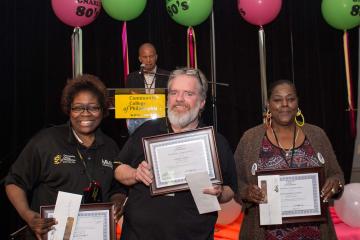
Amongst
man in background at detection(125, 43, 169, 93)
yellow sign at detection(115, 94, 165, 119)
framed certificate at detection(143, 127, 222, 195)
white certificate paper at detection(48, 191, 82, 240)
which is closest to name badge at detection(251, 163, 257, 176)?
framed certificate at detection(143, 127, 222, 195)

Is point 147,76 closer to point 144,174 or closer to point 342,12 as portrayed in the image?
point 342,12

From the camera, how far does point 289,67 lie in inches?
256

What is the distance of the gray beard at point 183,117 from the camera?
2.11m

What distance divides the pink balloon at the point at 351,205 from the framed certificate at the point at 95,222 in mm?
2472

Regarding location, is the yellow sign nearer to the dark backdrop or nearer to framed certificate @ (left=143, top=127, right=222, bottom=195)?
framed certificate @ (left=143, top=127, right=222, bottom=195)

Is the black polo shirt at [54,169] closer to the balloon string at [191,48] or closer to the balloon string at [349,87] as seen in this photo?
the balloon string at [191,48]

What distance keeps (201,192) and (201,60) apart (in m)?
4.54

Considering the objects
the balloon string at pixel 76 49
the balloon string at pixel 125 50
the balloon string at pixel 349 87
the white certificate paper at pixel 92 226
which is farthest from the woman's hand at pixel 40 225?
the balloon string at pixel 349 87

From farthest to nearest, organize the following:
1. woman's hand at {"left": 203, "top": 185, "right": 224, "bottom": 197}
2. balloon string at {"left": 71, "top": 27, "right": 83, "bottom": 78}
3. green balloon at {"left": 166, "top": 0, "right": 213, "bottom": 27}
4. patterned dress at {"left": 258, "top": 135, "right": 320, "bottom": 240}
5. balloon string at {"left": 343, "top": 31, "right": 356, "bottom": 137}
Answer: balloon string at {"left": 343, "top": 31, "right": 356, "bottom": 137}, balloon string at {"left": 71, "top": 27, "right": 83, "bottom": 78}, green balloon at {"left": 166, "top": 0, "right": 213, "bottom": 27}, patterned dress at {"left": 258, "top": 135, "right": 320, "bottom": 240}, woman's hand at {"left": 203, "top": 185, "right": 224, "bottom": 197}

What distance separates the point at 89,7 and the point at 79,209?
3618 millimetres

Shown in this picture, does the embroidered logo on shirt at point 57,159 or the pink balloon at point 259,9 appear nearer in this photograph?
the embroidered logo on shirt at point 57,159

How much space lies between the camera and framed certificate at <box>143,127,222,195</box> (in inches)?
78.1

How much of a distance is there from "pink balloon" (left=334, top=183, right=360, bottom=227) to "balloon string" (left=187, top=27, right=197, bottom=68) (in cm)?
294

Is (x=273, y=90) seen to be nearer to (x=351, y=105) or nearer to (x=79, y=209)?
(x=79, y=209)
